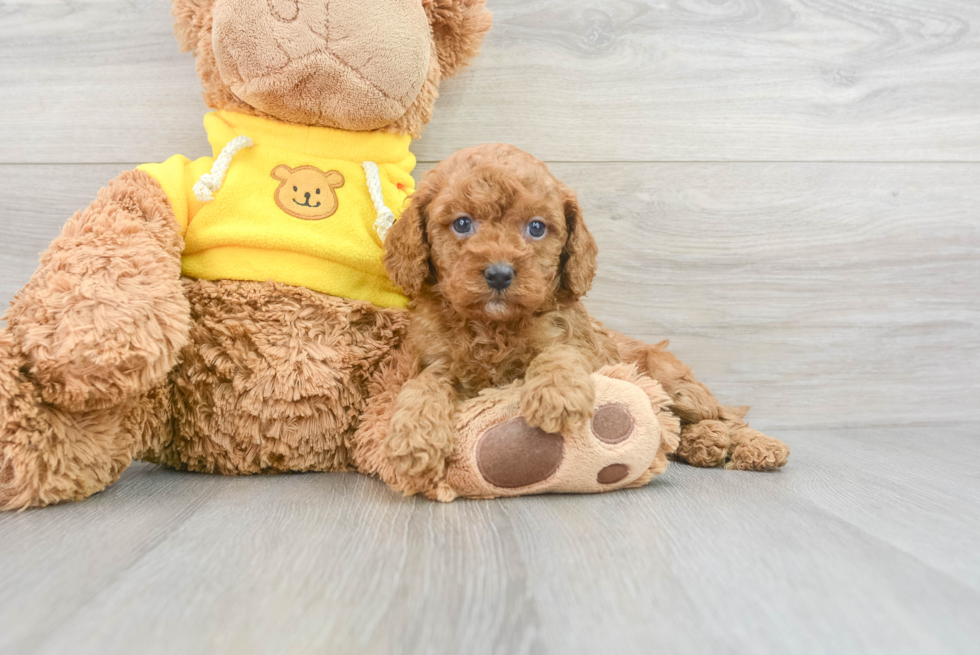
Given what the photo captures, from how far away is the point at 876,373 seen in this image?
213 centimetres

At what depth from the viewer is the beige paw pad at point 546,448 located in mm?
1258

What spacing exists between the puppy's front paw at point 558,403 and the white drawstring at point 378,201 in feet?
1.71

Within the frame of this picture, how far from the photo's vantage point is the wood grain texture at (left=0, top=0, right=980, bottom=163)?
1.86 metres

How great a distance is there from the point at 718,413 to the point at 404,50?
3.75ft

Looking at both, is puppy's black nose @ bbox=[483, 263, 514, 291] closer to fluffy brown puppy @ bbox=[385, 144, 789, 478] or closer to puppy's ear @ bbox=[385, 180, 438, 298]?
fluffy brown puppy @ bbox=[385, 144, 789, 478]

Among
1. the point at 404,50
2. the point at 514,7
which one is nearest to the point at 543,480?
the point at 404,50

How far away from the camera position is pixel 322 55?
1.41 metres

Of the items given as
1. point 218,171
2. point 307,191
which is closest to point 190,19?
point 218,171

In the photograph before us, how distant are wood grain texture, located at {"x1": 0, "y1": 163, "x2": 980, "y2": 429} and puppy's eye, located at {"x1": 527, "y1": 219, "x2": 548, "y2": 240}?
26.2 inches

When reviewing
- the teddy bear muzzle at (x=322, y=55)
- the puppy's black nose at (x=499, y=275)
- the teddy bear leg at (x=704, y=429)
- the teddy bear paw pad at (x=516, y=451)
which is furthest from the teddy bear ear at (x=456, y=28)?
the teddy bear paw pad at (x=516, y=451)

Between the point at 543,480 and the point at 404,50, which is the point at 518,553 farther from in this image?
the point at 404,50

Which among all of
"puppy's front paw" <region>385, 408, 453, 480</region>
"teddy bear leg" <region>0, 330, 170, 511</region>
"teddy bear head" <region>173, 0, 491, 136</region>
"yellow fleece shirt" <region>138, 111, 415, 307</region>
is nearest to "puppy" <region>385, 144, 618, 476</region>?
"puppy's front paw" <region>385, 408, 453, 480</region>

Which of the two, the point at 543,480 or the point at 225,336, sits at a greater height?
the point at 225,336

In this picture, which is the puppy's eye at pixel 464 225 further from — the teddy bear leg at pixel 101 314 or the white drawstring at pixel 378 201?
the teddy bear leg at pixel 101 314
